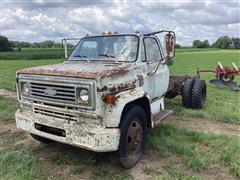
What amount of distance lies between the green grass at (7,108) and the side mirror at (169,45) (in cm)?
430

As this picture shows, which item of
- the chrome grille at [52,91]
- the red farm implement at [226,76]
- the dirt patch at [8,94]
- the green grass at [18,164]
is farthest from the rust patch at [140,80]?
the red farm implement at [226,76]

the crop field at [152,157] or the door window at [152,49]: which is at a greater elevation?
the door window at [152,49]

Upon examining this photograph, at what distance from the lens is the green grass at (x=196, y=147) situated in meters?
4.72

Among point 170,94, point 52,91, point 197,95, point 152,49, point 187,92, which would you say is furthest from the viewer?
point 170,94

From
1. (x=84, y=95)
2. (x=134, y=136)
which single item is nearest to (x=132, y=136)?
(x=134, y=136)

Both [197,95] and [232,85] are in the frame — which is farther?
[232,85]

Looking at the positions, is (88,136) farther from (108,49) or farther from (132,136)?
(108,49)

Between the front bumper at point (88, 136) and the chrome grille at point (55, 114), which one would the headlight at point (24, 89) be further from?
the front bumper at point (88, 136)

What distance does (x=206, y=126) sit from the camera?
6.91m

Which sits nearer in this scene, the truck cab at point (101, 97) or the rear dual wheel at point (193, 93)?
the truck cab at point (101, 97)

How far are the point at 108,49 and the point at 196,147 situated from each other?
8.02ft

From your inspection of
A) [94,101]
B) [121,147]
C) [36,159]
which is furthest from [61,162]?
[94,101]

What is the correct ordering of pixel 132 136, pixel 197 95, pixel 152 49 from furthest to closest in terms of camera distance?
pixel 197 95
pixel 152 49
pixel 132 136

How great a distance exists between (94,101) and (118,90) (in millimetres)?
426
